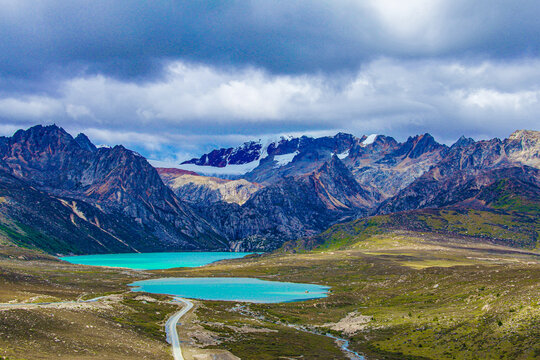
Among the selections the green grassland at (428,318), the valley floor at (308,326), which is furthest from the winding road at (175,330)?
the green grassland at (428,318)

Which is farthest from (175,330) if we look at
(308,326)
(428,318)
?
(428,318)

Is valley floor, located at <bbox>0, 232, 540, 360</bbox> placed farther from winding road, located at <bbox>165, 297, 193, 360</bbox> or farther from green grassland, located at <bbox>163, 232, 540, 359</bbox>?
winding road, located at <bbox>165, 297, 193, 360</bbox>

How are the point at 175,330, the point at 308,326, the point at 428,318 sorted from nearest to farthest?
the point at 175,330
the point at 428,318
the point at 308,326

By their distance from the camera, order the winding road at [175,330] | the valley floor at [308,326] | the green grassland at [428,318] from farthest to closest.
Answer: the green grassland at [428,318] → the winding road at [175,330] → the valley floor at [308,326]

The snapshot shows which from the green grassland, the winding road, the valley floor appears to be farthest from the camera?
the green grassland

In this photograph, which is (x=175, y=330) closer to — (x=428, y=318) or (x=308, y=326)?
(x=308, y=326)

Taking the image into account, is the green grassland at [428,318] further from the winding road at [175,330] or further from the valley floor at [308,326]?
the winding road at [175,330]

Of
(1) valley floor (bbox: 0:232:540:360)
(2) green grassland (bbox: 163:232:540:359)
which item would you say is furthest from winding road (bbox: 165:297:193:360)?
(2) green grassland (bbox: 163:232:540:359)

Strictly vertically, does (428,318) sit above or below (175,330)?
below
